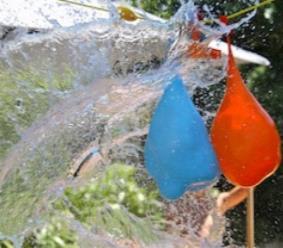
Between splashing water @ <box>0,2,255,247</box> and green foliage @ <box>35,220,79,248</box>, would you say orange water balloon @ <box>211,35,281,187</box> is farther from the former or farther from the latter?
green foliage @ <box>35,220,79,248</box>

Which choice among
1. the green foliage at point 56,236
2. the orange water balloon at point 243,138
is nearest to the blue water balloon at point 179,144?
the orange water balloon at point 243,138

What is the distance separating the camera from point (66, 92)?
67.3 inches

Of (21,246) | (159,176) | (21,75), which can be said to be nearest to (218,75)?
(159,176)

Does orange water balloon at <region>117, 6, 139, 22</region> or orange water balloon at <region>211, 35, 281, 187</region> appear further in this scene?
orange water balloon at <region>117, 6, 139, 22</region>

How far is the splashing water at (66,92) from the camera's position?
5.51 feet

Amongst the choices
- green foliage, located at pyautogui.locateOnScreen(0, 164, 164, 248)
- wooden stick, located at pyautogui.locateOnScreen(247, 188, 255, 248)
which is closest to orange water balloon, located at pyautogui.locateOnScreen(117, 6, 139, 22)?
green foliage, located at pyautogui.locateOnScreen(0, 164, 164, 248)

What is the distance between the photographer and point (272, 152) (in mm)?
1581

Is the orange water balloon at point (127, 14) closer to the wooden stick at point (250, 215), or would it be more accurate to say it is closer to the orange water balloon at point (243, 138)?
the orange water balloon at point (243, 138)

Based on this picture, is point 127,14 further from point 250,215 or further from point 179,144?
point 250,215

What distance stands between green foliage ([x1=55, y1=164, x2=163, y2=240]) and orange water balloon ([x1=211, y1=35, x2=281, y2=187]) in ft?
1.24

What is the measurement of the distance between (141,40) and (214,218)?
526mm

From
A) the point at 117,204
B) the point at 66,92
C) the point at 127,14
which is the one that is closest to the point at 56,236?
the point at 117,204

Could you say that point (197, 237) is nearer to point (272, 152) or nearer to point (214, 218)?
point (214, 218)

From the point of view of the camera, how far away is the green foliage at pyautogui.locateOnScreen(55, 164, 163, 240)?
186cm
